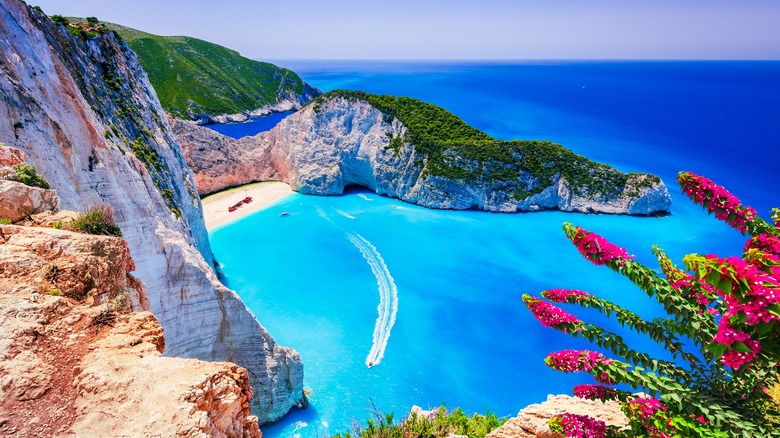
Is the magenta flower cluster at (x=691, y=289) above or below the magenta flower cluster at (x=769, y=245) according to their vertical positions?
below

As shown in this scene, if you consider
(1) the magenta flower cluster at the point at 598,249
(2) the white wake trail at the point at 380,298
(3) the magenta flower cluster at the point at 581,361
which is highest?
(1) the magenta flower cluster at the point at 598,249

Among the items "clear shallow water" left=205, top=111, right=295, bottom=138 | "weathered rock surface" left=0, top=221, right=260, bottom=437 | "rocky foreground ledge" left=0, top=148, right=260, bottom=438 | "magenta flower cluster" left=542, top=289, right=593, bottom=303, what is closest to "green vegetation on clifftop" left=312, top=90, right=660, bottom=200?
"magenta flower cluster" left=542, top=289, right=593, bottom=303

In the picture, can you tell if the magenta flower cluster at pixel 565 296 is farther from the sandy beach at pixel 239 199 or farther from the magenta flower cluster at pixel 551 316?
the sandy beach at pixel 239 199

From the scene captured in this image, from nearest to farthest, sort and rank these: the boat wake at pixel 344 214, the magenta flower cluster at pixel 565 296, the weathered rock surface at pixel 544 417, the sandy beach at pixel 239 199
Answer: the magenta flower cluster at pixel 565 296, the weathered rock surface at pixel 544 417, the sandy beach at pixel 239 199, the boat wake at pixel 344 214

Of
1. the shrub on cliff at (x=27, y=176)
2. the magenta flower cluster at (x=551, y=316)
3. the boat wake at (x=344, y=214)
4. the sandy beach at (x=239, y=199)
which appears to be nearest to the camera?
the magenta flower cluster at (x=551, y=316)

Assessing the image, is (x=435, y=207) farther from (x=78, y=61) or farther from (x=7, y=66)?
(x=7, y=66)

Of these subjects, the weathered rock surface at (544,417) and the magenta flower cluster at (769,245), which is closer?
the magenta flower cluster at (769,245)

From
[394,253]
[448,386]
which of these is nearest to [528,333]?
[448,386]

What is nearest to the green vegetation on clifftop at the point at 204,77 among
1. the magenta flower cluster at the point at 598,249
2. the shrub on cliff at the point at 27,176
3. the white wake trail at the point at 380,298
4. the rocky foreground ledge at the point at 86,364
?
the white wake trail at the point at 380,298
